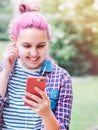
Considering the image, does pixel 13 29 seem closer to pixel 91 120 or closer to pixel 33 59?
pixel 33 59

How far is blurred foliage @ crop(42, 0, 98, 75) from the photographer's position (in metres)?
3.71

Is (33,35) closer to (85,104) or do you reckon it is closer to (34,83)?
(34,83)

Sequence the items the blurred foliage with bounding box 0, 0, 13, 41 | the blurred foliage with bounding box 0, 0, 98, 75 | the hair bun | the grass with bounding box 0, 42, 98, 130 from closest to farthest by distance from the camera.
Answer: the hair bun
the blurred foliage with bounding box 0, 0, 13, 41
the grass with bounding box 0, 42, 98, 130
the blurred foliage with bounding box 0, 0, 98, 75

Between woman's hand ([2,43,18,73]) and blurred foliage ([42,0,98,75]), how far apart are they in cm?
192

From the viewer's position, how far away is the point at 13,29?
1.69 m

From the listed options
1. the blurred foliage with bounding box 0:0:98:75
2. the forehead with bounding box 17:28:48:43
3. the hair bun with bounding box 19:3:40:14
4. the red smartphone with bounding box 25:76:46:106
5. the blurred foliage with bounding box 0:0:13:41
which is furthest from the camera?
the blurred foliage with bounding box 0:0:98:75

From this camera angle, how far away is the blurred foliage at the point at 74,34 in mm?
3711

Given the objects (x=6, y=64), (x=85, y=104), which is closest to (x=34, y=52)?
(x=6, y=64)

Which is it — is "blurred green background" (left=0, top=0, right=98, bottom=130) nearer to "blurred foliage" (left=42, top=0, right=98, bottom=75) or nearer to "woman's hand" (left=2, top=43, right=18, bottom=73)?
"blurred foliage" (left=42, top=0, right=98, bottom=75)

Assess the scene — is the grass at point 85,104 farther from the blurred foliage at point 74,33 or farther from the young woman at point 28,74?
the young woman at point 28,74

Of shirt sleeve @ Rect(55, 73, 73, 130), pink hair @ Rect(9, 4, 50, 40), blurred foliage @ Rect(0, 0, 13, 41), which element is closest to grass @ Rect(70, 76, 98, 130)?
blurred foliage @ Rect(0, 0, 13, 41)

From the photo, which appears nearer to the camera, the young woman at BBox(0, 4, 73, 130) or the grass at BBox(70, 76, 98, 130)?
the young woman at BBox(0, 4, 73, 130)

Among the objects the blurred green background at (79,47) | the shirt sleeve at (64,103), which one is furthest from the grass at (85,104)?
the shirt sleeve at (64,103)

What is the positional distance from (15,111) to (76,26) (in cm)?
224
